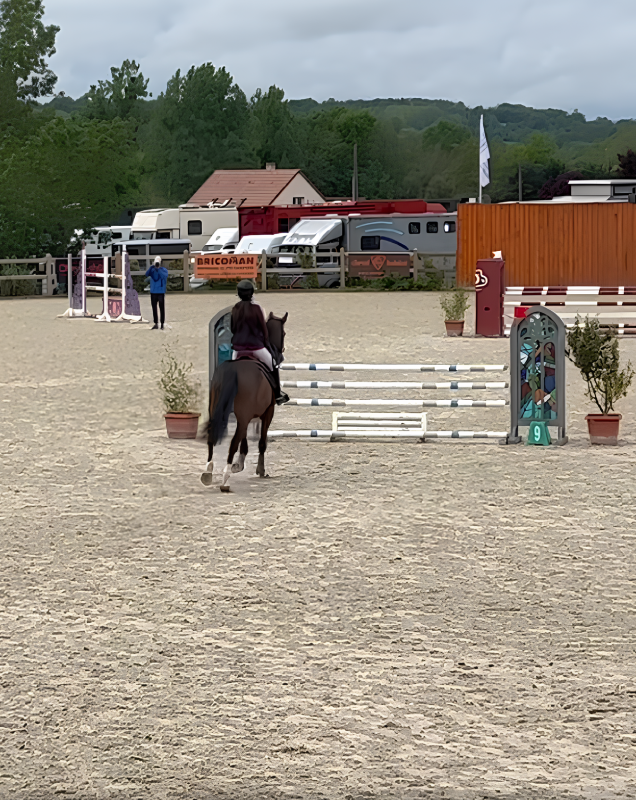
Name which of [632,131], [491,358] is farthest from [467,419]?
[632,131]

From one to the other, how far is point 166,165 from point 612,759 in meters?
109

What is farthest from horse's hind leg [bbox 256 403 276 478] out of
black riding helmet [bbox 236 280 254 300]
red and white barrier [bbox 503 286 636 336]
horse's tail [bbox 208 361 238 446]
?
red and white barrier [bbox 503 286 636 336]

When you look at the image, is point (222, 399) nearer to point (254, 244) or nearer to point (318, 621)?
point (318, 621)

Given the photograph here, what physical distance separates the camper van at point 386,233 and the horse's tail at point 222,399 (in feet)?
104

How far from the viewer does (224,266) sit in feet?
126

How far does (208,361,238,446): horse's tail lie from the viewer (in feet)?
31.3

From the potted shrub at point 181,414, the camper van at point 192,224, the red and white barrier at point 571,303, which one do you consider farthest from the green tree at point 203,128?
the potted shrub at point 181,414

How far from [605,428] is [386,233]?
98.8 feet

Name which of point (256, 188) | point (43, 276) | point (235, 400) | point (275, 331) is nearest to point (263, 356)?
point (275, 331)

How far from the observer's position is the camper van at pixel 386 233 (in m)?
41.4

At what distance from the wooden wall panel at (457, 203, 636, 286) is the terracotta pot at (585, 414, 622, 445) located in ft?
84.0

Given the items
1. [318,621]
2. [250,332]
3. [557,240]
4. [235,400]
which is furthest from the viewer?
[557,240]

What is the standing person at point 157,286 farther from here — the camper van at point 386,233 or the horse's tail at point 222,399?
the horse's tail at point 222,399

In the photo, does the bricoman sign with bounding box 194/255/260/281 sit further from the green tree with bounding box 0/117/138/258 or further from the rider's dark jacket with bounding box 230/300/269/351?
the rider's dark jacket with bounding box 230/300/269/351
